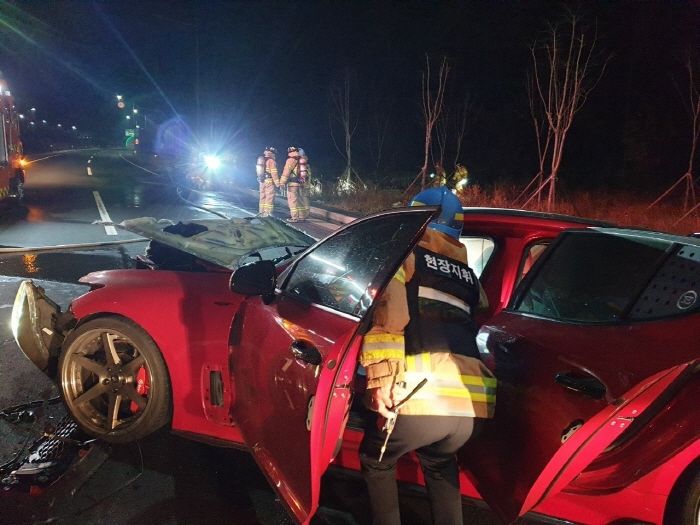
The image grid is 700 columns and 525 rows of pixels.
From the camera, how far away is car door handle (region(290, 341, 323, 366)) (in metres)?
1.96

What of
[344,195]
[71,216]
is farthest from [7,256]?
[344,195]

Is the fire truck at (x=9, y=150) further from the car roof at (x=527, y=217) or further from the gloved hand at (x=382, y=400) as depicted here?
the gloved hand at (x=382, y=400)

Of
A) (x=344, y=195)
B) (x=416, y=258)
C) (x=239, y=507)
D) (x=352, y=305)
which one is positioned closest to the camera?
(x=416, y=258)

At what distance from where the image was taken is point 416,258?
1.99 meters

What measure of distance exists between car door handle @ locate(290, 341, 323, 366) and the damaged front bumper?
1945 millimetres

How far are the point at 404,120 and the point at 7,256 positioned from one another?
21075 millimetres

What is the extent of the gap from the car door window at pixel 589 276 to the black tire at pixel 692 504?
0.76 meters

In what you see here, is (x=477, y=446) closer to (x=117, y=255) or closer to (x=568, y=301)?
(x=568, y=301)

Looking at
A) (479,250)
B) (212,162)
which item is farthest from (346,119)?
(479,250)

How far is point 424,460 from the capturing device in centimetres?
216

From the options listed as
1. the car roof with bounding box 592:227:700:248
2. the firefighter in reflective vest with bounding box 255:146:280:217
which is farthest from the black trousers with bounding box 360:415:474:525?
the firefighter in reflective vest with bounding box 255:146:280:217

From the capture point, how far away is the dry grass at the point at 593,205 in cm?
1030

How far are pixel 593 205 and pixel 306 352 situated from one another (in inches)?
501

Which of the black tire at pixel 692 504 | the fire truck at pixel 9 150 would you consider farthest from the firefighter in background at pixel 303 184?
the black tire at pixel 692 504
